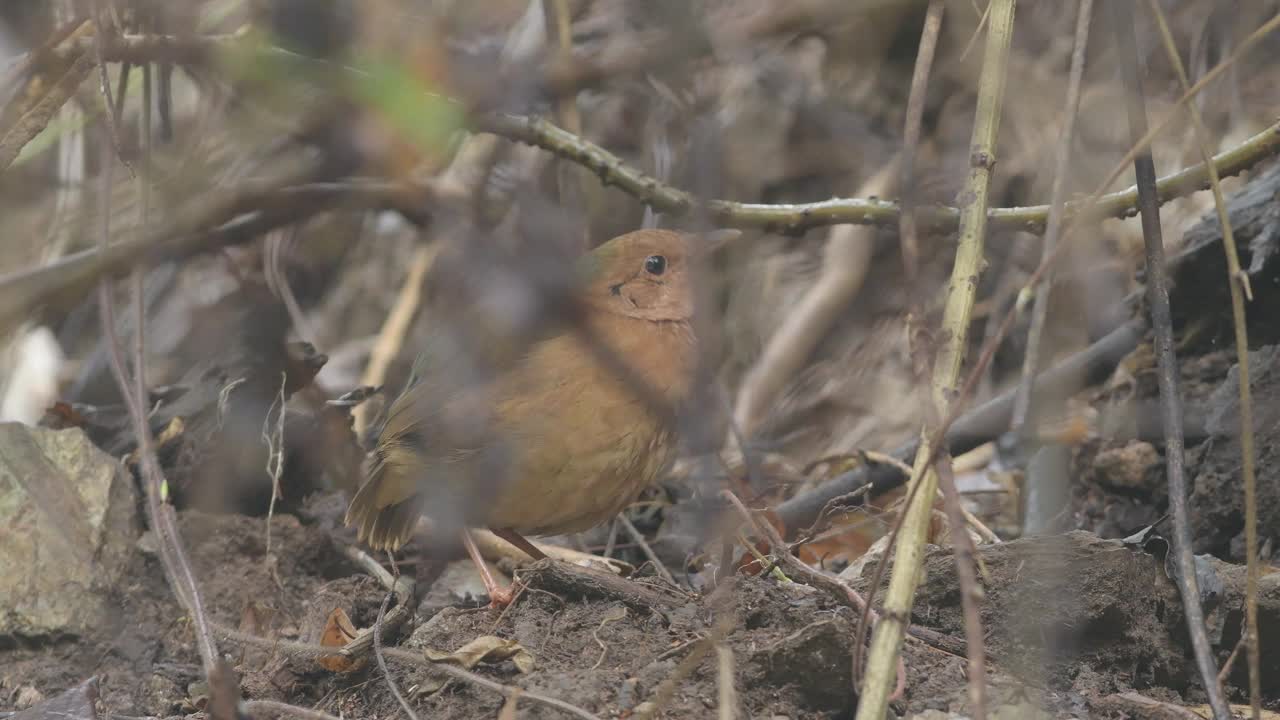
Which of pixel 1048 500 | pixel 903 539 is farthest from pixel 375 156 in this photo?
pixel 1048 500

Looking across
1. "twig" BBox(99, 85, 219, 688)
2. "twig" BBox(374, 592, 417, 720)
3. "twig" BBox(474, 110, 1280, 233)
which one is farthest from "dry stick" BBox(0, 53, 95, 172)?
"twig" BBox(374, 592, 417, 720)

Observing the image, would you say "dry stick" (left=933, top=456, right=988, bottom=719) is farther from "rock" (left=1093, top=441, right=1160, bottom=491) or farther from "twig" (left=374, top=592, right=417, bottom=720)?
"rock" (left=1093, top=441, right=1160, bottom=491)

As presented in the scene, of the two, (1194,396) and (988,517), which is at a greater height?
(1194,396)

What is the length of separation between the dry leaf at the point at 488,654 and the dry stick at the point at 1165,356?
1198 mm

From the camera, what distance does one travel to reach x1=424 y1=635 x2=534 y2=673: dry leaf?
2.61 metres

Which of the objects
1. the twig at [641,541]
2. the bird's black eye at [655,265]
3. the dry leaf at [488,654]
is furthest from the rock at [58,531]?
the bird's black eye at [655,265]


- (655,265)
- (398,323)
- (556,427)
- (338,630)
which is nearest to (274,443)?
(338,630)

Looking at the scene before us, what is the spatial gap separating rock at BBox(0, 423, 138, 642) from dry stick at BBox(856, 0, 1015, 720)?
7.50 ft

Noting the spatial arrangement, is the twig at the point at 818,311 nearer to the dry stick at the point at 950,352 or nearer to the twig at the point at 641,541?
the twig at the point at 641,541

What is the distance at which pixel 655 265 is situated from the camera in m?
3.99

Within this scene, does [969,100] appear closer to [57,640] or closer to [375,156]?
[375,156]

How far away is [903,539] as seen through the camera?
2.00m

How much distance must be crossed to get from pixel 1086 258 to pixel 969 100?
105 centimetres

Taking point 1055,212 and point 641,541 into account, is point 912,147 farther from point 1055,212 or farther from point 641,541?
point 641,541
